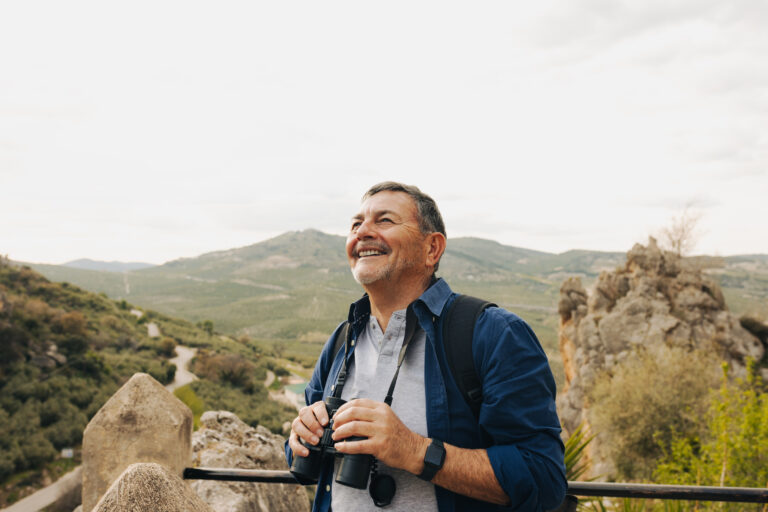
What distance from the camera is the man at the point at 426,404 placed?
1.50 m

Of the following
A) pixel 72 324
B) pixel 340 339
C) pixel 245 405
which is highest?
pixel 340 339

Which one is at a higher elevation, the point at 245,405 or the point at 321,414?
the point at 321,414

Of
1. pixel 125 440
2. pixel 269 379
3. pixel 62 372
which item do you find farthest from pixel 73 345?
pixel 125 440

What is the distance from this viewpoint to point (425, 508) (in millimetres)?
1655

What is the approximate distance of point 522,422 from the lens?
58.9 inches

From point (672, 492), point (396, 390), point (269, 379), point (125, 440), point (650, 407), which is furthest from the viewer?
point (269, 379)

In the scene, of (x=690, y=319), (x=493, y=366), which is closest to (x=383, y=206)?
(x=493, y=366)

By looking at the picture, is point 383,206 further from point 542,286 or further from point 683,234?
point 542,286

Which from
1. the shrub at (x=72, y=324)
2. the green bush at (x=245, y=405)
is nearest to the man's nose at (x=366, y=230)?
the green bush at (x=245, y=405)

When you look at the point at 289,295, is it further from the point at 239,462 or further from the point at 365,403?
the point at 365,403

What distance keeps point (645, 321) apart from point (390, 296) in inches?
1096

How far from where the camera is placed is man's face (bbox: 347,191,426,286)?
2088 millimetres

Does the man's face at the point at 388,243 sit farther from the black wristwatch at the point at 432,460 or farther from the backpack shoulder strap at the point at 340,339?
the black wristwatch at the point at 432,460

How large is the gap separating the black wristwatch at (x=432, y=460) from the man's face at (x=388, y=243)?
81cm
